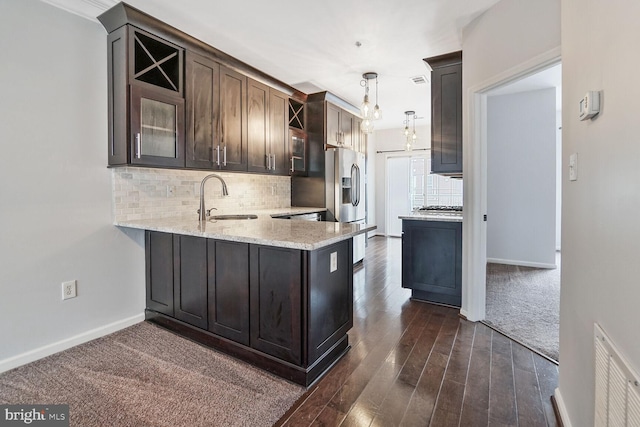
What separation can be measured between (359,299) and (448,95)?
2.32 meters

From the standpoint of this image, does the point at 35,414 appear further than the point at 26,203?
No

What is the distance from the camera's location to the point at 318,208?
460 cm

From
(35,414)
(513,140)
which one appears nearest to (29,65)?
(35,414)

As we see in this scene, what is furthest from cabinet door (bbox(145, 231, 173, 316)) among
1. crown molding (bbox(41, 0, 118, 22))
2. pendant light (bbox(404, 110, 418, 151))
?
pendant light (bbox(404, 110, 418, 151))

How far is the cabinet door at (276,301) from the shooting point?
6.23ft

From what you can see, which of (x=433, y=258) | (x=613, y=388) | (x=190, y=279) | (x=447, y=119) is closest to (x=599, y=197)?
(x=613, y=388)

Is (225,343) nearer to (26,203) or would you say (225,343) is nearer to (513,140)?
(26,203)

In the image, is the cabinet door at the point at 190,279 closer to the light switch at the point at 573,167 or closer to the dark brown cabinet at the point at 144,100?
the dark brown cabinet at the point at 144,100

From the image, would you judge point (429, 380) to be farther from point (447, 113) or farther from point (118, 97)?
point (118, 97)

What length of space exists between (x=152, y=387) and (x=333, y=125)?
12.9 ft

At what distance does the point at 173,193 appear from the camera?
3.13m

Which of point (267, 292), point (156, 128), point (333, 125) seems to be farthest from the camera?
point (333, 125)

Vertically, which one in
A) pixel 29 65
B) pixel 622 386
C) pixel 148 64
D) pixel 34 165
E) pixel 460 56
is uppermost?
pixel 460 56

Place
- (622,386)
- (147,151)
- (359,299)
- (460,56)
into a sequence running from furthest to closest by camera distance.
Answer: (359,299), (460,56), (147,151), (622,386)
